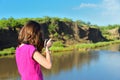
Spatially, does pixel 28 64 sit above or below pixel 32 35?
below

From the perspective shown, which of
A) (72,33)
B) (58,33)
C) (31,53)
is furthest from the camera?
(72,33)

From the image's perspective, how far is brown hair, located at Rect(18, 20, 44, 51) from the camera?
9.97 ft

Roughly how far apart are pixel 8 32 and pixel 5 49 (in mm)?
3364

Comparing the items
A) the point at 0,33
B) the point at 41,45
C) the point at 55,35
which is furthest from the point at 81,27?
the point at 41,45

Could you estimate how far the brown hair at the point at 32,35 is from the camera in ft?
9.97

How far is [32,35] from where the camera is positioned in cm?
304

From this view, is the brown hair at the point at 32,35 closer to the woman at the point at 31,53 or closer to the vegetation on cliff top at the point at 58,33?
the woman at the point at 31,53

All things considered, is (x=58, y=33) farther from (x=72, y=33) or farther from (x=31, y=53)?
(x=31, y=53)

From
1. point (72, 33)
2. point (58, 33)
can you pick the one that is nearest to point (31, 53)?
point (58, 33)

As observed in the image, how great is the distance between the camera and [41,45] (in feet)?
10.1

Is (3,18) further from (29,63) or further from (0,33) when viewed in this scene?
(29,63)

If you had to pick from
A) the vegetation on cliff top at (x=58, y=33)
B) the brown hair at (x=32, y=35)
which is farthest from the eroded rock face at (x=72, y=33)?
the brown hair at (x=32, y=35)

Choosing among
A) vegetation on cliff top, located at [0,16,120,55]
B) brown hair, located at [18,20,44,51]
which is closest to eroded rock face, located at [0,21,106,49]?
vegetation on cliff top, located at [0,16,120,55]

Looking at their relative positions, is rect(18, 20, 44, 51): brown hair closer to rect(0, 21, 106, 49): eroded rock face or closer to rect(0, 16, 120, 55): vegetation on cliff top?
rect(0, 16, 120, 55): vegetation on cliff top
